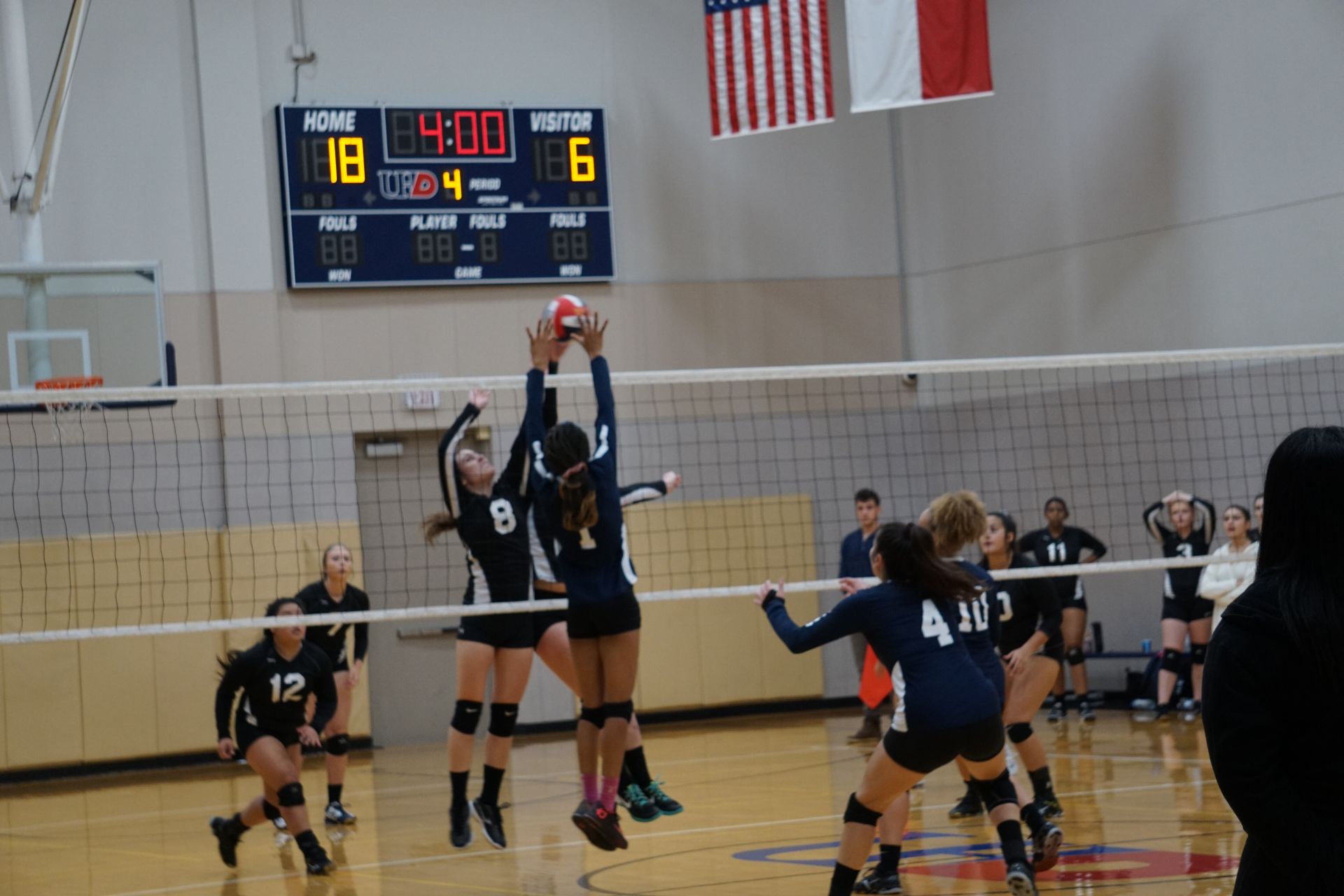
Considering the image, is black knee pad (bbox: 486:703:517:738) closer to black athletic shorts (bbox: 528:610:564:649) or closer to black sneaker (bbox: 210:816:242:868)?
black athletic shorts (bbox: 528:610:564:649)

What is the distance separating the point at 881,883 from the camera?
6328 mm

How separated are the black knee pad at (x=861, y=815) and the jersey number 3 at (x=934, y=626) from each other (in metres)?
0.61

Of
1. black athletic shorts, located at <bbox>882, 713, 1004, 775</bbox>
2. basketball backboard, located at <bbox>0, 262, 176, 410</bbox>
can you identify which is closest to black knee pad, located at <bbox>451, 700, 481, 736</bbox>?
black athletic shorts, located at <bbox>882, 713, 1004, 775</bbox>

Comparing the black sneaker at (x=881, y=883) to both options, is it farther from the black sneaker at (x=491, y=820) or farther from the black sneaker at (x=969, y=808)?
the black sneaker at (x=969, y=808)

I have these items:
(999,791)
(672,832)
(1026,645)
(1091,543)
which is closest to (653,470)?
(1091,543)

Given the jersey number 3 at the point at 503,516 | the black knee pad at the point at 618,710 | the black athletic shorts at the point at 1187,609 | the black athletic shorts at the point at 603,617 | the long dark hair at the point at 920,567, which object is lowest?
the black athletic shorts at the point at 1187,609

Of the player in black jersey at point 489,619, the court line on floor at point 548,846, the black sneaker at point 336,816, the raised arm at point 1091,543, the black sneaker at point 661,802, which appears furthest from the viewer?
the raised arm at point 1091,543

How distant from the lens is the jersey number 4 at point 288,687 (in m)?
7.88

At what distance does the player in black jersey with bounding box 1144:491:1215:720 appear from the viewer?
39.4 feet

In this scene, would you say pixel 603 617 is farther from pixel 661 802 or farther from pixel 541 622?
pixel 541 622

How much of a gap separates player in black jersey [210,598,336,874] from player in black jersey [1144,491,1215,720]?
682 centimetres

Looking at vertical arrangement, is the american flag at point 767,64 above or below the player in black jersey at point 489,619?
above

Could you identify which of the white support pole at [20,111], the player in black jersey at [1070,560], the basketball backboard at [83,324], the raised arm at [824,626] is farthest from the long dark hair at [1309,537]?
the white support pole at [20,111]

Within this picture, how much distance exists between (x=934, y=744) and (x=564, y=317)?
2379mm
